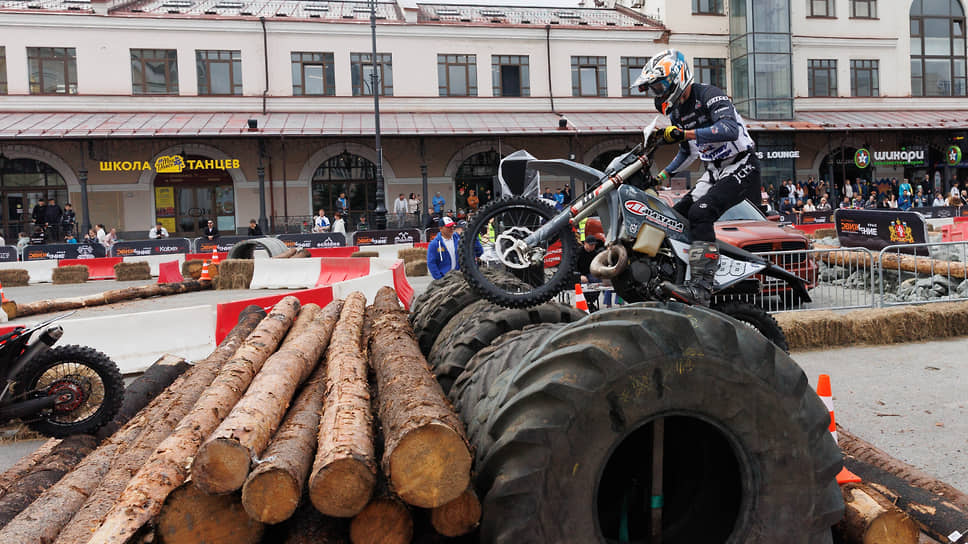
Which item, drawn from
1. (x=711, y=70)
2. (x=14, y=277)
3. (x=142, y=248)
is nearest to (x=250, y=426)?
(x=14, y=277)

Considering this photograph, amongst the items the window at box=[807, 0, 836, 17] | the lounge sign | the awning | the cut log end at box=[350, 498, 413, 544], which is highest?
the window at box=[807, 0, 836, 17]

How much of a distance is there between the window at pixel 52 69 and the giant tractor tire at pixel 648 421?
3811 centimetres

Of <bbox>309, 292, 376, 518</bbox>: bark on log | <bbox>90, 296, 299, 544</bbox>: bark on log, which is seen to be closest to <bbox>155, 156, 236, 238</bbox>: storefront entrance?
<bbox>90, 296, 299, 544</bbox>: bark on log

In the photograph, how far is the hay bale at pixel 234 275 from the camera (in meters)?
17.7

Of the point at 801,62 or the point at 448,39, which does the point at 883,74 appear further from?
the point at 448,39

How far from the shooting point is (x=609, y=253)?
17.3 ft

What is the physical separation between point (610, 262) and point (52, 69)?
36.5 metres

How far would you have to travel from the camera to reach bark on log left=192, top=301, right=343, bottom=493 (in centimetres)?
244

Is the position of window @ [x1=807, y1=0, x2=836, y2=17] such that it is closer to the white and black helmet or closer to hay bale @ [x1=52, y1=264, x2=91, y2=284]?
hay bale @ [x1=52, y1=264, x2=91, y2=284]

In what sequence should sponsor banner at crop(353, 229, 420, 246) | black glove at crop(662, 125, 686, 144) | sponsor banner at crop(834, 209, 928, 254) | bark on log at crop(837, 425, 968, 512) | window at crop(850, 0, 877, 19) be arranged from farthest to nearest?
window at crop(850, 0, 877, 19)
sponsor banner at crop(353, 229, 420, 246)
sponsor banner at crop(834, 209, 928, 254)
black glove at crop(662, 125, 686, 144)
bark on log at crop(837, 425, 968, 512)

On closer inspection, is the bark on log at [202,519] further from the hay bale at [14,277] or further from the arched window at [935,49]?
the arched window at [935,49]

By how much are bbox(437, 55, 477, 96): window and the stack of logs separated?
35427mm

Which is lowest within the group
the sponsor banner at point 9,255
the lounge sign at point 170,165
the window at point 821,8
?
the sponsor banner at point 9,255

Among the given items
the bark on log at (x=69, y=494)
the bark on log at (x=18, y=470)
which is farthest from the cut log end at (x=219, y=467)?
the bark on log at (x=18, y=470)
